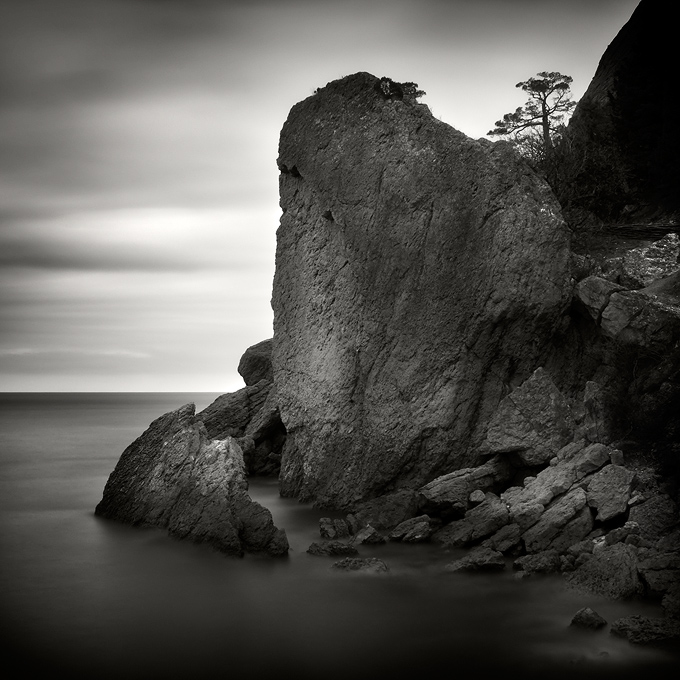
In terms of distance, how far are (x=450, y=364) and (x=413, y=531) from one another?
506 centimetres

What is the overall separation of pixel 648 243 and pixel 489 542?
1084 cm

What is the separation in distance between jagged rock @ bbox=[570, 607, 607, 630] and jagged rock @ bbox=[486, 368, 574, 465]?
6628 millimetres

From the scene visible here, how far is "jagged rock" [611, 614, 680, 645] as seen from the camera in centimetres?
1161

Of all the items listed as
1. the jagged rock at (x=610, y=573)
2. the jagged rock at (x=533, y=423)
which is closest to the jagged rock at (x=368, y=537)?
the jagged rock at (x=533, y=423)

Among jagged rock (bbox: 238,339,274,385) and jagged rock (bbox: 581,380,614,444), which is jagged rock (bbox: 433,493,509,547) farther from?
jagged rock (bbox: 238,339,274,385)

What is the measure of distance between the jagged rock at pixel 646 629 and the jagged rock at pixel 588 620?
0.31 metres

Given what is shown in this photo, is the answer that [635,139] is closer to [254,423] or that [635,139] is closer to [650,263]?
Answer: [650,263]

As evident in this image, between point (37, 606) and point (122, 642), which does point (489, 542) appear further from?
point (37, 606)

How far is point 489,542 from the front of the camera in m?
16.8

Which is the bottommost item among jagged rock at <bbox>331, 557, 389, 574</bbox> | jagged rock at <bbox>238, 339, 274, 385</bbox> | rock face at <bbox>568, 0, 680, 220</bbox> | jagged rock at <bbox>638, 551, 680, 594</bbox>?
jagged rock at <bbox>331, 557, 389, 574</bbox>

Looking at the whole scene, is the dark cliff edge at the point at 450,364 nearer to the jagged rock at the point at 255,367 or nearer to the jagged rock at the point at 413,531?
the jagged rock at the point at 413,531

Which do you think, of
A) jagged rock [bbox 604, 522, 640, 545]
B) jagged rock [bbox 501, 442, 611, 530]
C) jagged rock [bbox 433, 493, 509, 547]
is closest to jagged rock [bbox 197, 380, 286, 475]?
jagged rock [bbox 433, 493, 509, 547]

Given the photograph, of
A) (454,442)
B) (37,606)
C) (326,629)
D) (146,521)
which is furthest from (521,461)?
(37,606)

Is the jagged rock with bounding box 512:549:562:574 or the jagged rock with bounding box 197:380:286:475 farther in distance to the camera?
the jagged rock with bounding box 197:380:286:475
